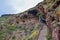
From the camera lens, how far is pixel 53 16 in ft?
143

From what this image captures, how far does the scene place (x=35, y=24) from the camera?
5747cm

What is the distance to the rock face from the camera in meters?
43.1

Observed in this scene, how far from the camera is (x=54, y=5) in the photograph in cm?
4600

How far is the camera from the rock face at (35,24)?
43.1 metres

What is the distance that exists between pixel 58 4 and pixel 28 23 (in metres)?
19.8

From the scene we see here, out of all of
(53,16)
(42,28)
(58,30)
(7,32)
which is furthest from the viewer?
(7,32)

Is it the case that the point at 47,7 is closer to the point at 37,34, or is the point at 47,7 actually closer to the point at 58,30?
the point at 37,34

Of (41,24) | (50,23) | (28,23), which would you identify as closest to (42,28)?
(41,24)

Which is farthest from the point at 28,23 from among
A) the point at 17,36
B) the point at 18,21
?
the point at 18,21

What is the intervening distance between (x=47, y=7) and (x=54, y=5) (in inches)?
131

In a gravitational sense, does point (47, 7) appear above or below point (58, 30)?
above

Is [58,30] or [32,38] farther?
[32,38]

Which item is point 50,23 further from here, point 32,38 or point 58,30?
point 32,38

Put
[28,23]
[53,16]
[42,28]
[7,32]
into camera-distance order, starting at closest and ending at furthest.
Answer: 1. [53,16]
2. [42,28]
3. [28,23]
4. [7,32]
